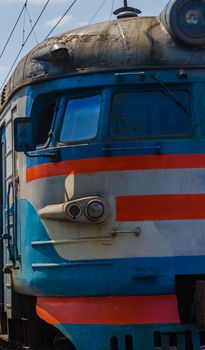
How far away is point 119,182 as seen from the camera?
6.27m

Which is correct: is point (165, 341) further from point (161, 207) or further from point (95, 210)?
point (95, 210)

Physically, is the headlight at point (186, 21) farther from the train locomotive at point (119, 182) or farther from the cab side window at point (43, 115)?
the cab side window at point (43, 115)

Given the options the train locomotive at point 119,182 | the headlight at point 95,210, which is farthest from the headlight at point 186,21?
the headlight at point 95,210

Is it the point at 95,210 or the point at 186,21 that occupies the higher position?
the point at 186,21

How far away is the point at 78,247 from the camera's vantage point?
20.7ft

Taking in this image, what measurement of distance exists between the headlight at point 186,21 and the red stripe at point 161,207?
1358 mm

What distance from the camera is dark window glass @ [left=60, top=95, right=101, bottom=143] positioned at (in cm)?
648

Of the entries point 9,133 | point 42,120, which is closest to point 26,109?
point 42,120

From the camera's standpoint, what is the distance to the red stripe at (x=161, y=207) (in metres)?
6.19

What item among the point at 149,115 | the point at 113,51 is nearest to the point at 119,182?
the point at 149,115

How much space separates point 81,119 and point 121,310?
1693 millimetres

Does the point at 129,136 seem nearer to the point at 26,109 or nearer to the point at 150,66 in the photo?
the point at 150,66

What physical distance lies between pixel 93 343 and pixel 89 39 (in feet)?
8.77

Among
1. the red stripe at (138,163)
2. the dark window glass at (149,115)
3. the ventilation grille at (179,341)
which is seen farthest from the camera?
the dark window glass at (149,115)
